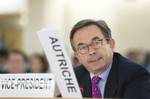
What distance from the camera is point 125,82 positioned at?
300cm

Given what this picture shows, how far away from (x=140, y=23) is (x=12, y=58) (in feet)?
23.4

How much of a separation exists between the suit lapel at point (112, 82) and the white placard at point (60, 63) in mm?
452

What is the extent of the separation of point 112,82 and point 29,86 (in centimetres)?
48

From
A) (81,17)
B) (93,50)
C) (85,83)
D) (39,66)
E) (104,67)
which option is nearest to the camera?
(93,50)

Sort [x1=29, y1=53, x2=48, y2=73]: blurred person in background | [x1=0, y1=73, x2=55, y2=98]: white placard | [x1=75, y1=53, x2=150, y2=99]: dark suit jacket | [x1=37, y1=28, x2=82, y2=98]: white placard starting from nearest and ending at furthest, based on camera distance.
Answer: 1. [x1=37, y1=28, x2=82, y2=98]: white placard
2. [x1=0, y1=73, x2=55, y2=98]: white placard
3. [x1=75, y1=53, x2=150, y2=99]: dark suit jacket
4. [x1=29, y1=53, x2=48, y2=73]: blurred person in background

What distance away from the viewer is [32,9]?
16.5 metres

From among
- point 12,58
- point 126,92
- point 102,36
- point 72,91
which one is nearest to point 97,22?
point 102,36

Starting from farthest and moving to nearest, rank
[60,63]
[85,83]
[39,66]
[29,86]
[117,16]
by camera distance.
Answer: [117,16], [39,66], [85,83], [29,86], [60,63]

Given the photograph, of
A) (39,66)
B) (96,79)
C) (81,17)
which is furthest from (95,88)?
(81,17)

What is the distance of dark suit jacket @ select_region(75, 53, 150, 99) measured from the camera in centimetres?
292

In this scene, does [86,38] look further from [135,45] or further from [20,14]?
[20,14]

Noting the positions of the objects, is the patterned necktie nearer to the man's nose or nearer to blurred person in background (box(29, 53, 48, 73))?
the man's nose

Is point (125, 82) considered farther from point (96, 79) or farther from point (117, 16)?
point (117, 16)

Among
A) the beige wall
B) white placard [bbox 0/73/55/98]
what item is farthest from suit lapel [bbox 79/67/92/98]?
the beige wall
